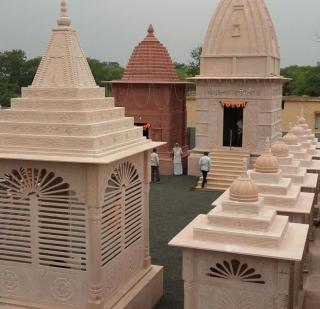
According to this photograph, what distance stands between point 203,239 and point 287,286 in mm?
1219

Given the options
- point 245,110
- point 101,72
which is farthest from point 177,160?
point 101,72

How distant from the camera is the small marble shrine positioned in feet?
23.6

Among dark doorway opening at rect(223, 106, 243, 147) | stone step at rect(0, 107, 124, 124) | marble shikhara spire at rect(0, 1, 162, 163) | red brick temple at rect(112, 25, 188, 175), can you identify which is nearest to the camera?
marble shikhara spire at rect(0, 1, 162, 163)

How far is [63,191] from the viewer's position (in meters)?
7.47

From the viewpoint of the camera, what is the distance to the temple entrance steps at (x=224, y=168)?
18.0m

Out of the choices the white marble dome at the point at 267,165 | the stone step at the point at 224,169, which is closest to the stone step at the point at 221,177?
the stone step at the point at 224,169

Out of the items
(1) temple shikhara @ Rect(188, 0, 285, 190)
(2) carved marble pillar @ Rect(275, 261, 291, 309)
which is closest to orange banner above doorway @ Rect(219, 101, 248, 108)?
(1) temple shikhara @ Rect(188, 0, 285, 190)

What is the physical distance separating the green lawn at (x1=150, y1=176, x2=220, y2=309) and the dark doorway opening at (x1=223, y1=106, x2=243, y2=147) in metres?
2.14

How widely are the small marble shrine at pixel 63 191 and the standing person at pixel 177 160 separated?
11.8 metres

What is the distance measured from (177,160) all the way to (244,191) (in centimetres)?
1288

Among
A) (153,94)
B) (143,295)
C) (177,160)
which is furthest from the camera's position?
(153,94)

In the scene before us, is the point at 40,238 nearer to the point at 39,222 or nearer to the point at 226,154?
the point at 39,222

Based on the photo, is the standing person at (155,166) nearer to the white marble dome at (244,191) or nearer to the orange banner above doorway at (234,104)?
the orange banner above doorway at (234,104)

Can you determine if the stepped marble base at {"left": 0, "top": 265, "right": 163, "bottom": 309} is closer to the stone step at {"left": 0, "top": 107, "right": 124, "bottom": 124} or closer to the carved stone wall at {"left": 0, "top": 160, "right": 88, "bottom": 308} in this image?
the carved stone wall at {"left": 0, "top": 160, "right": 88, "bottom": 308}
